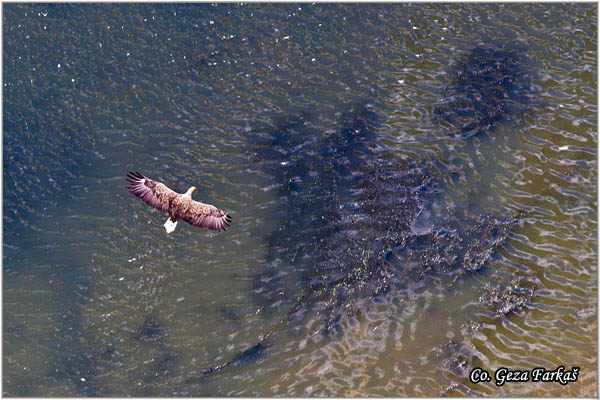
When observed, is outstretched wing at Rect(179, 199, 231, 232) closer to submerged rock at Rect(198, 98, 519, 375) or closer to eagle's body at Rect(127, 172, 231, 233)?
eagle's body at Rect(127, 172, 231, 233)

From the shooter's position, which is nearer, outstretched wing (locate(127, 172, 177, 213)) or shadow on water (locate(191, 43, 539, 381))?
shadow on water (locate(191, 43, 539, 381))

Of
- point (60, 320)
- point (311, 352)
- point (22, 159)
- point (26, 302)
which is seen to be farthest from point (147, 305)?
point (22, 159)

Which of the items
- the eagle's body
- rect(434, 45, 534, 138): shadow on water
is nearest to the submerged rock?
the eagle's body

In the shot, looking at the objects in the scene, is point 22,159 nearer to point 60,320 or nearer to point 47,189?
point 47,189

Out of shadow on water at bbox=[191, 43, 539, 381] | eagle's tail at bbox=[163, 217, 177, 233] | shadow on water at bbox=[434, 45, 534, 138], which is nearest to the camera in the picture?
shadow on water at bbox=[191, 43, 539, 381]

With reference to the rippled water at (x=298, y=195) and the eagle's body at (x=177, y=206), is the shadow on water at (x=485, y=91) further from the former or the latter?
the eagle's body at (x=177, y=206)

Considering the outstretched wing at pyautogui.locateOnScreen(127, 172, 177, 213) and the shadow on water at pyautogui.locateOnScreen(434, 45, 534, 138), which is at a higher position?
the outstretched wing at pyautogui.locateOnScreen(127, 172, 177, 213)
